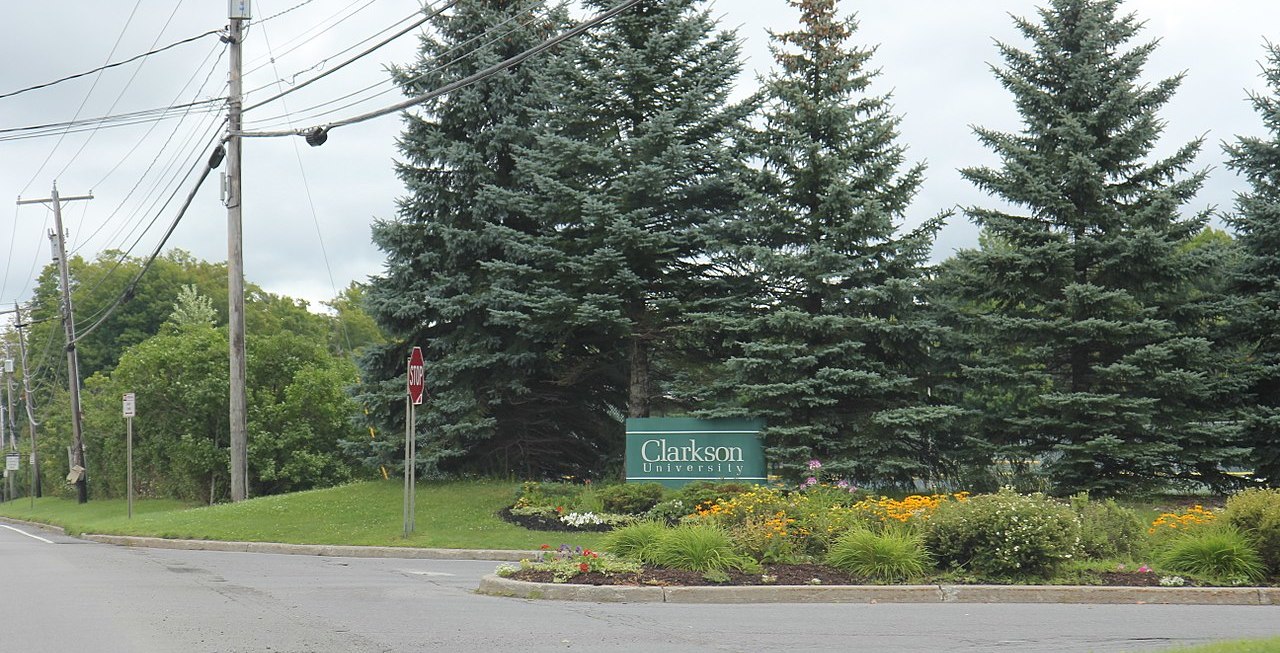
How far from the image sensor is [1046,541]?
11.7 meters

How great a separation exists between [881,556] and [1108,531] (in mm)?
3052

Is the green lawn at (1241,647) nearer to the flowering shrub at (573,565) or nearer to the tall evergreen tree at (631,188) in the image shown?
the flowering shrub at (573,565)

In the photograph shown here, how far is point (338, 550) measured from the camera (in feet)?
61.2

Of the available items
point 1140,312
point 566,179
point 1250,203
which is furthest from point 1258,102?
point 566,179

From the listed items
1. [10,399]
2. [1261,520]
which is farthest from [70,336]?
[1261,520]

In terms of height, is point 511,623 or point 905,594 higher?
point 511,623

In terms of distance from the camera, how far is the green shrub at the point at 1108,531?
12.5 meters

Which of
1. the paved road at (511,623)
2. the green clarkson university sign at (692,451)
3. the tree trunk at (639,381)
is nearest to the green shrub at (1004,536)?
the paved road at (511,623)

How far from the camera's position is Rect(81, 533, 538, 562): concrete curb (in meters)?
17.8

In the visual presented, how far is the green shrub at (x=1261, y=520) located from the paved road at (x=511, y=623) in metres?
1.20

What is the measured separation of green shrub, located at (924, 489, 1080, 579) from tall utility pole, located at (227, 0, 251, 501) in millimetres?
17029

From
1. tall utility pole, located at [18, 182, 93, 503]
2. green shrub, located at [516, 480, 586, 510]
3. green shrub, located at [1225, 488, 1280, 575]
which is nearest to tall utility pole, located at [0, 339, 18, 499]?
tall utility pole, located at [18, 182, 93, 503]

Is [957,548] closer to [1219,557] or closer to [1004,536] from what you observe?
[1004,536]

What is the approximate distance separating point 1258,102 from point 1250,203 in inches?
89.9
